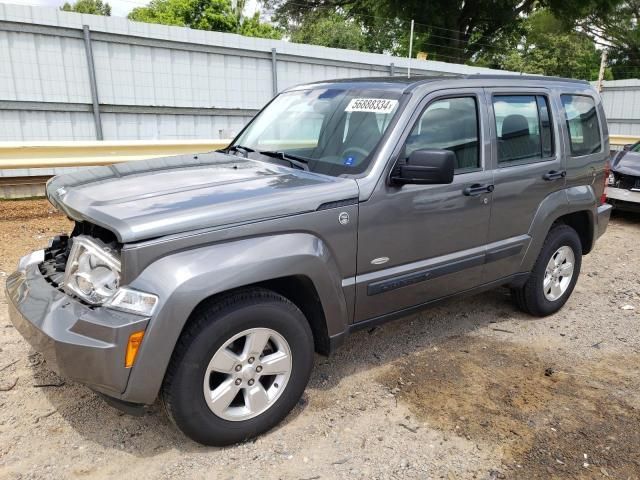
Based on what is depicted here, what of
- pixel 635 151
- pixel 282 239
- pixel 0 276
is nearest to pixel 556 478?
pixel 282 239

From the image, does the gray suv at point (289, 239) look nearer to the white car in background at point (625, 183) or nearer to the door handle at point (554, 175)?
the door handle at point (554, 175)

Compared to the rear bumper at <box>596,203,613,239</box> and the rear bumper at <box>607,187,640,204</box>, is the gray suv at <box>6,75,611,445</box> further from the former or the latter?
the rear bumper at <box>607,187,640,204</box>

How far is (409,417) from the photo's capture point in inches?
122

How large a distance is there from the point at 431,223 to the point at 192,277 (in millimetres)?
1630

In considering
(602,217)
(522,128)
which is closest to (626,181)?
(602,217)

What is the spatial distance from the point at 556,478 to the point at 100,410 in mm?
2437

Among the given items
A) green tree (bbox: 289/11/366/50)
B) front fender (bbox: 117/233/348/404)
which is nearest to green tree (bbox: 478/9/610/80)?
green tree (bbox: 289/11/366/50)

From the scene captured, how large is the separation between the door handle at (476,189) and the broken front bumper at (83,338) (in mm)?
2211

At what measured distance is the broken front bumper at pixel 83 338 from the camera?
2.33 metres

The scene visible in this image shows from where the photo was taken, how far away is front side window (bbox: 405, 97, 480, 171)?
338 centimetres

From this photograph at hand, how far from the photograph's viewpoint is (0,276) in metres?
4.95

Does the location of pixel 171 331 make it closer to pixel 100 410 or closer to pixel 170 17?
pixel 100 410

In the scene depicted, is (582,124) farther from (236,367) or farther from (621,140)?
(621,140)

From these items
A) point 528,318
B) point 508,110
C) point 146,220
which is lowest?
point 528,318
